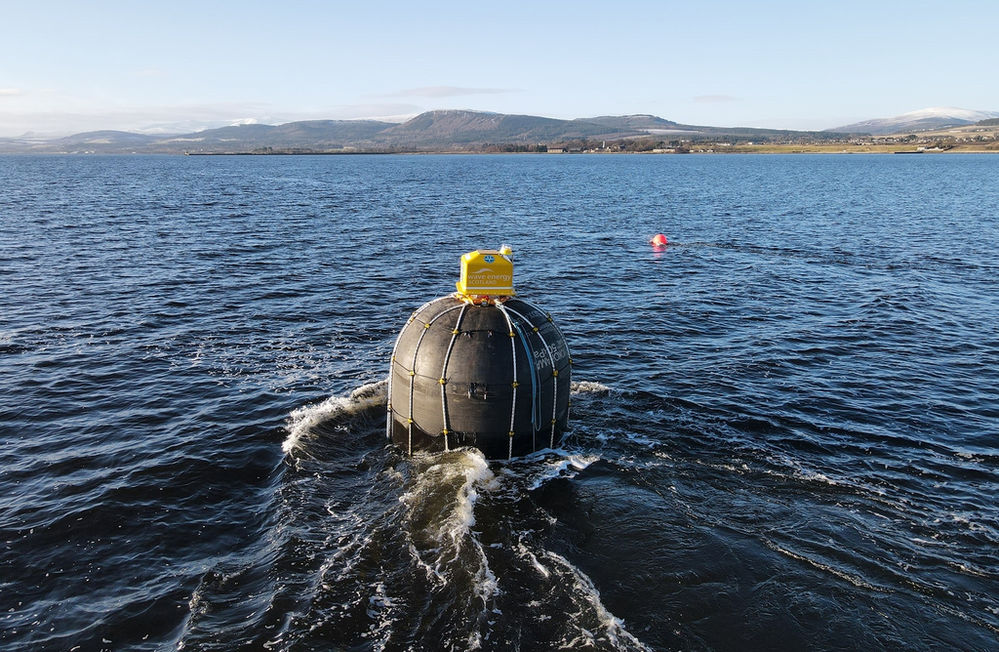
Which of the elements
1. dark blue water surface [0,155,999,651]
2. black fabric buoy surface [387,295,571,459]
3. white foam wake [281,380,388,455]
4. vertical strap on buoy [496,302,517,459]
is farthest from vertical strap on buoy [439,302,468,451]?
white foam wake [281,380,388,455]

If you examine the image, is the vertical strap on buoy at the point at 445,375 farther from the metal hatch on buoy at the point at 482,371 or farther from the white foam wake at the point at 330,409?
the white foam wake at the point at 330,409

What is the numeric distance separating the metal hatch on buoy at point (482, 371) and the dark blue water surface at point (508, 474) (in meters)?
0.89

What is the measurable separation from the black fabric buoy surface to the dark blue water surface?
0.83m

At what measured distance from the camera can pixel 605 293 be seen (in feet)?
119

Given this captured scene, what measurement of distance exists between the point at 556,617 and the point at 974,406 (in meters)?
18.3

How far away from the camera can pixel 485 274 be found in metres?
A: 16.2

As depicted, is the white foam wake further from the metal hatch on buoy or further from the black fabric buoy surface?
the black fabric buoy surface

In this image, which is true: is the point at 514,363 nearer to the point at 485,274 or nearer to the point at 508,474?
the point at 485,274

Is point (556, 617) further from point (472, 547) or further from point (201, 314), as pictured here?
point (201, 314)

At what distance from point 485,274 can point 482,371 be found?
266 centimetres

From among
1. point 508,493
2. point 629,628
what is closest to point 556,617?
point 629,628

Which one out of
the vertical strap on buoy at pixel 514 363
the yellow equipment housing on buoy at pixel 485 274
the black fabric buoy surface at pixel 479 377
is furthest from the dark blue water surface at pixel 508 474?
the yellow equipment housing on buoy at pixel 485 274

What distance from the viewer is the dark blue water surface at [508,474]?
38.4ft

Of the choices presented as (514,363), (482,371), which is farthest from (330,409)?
(514,363)
